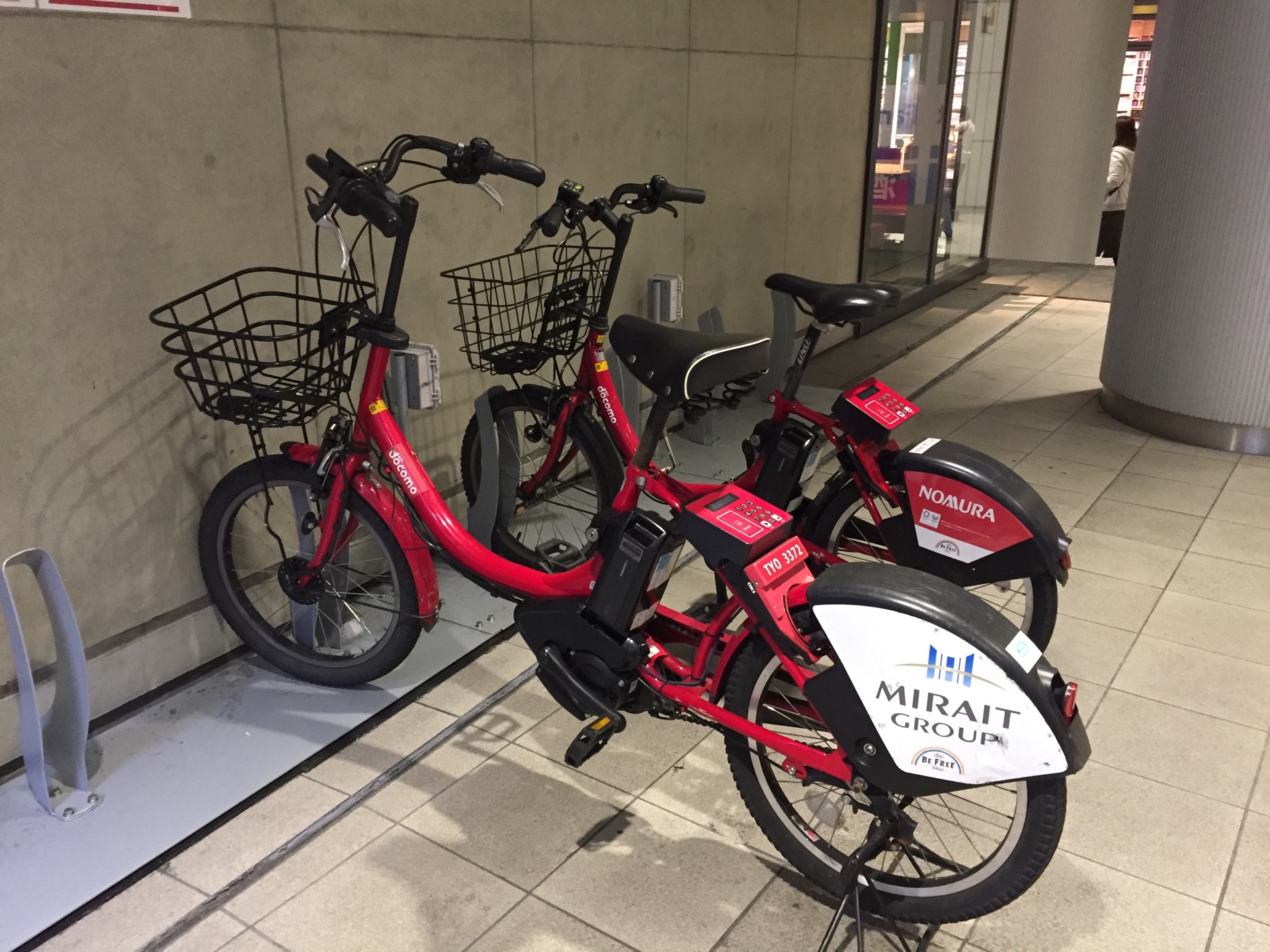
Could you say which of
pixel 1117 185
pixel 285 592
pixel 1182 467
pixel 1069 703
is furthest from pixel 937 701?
pixel 1117 185

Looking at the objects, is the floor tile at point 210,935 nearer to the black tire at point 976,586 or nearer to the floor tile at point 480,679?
the floor tile at point 480,679

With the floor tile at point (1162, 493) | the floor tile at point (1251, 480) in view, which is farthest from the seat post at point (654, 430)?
the floor tile at point (1251, 480)

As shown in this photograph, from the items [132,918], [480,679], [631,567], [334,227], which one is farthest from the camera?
[480,679]

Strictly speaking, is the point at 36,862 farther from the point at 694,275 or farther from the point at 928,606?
the point at 694,275

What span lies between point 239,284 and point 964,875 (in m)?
2.25

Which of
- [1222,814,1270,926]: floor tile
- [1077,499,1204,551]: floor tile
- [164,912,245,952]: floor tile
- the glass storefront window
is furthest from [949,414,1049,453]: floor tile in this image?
[164,912,245,952]: floor tile

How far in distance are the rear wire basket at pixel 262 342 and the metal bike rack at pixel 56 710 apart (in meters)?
0.50

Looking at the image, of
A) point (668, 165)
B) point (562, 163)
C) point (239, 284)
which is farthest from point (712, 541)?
point (668, 165)

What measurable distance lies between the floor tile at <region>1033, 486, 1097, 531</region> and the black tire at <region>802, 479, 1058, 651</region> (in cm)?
94

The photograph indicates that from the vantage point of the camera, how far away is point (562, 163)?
3.72 meters

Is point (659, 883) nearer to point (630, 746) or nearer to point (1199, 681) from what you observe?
point (630, 746)

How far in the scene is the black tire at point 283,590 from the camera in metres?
2.50

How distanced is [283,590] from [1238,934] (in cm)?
231

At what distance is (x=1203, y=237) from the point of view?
4.42 m
